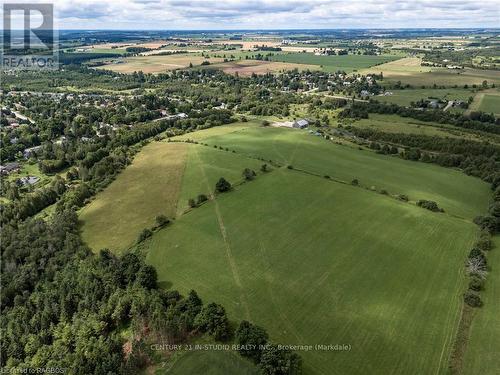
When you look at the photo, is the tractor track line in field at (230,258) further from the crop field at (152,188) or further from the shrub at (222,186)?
the crop field at (152,188)

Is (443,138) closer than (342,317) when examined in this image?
No

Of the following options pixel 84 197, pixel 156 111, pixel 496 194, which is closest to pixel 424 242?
pixel 496 194

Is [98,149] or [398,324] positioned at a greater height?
[98,149]

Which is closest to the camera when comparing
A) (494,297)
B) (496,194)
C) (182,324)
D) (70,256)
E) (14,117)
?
A: (182,324)

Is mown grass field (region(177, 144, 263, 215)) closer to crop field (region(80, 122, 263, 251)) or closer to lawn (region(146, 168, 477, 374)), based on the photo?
crop field (region(80, 122, 263, 251))

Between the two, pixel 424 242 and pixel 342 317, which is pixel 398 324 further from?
A: pixel 424 242

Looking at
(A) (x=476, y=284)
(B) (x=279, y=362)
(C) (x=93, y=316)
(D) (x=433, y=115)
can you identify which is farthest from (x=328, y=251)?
(D) (x=433, y=115)

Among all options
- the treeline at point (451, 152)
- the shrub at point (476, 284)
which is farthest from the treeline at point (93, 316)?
the treeline at point (451, 152)

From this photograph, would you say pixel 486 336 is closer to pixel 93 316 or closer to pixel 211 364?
pixel 211 364
